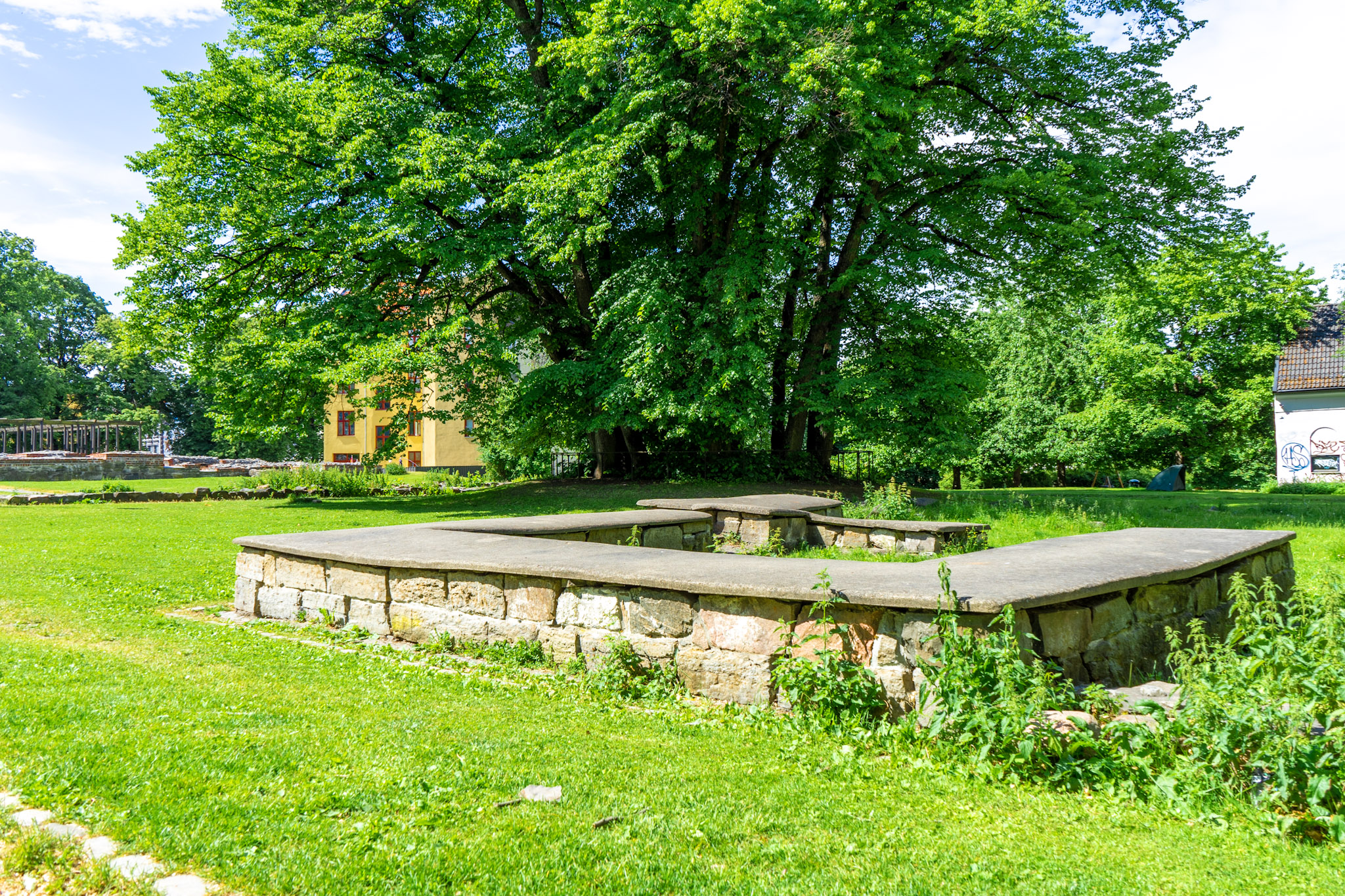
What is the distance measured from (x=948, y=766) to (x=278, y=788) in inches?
106

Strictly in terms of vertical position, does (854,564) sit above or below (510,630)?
above

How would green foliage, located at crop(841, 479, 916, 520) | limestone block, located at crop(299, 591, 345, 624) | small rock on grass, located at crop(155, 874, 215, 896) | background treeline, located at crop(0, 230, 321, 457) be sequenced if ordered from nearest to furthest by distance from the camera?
small rock on grass, located at crop(155, 874, 215, 896) < limestone block, located at crop(299, 591, 345, 624) < green foliage, located at crop(841, 479, 916, 520) < background treeline, located at crop(0, 230, 321, 457)

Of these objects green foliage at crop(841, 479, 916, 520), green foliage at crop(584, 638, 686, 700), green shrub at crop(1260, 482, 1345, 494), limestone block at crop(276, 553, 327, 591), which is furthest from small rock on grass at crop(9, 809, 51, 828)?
green shrub at crop(1260, 482, 1345, 494)

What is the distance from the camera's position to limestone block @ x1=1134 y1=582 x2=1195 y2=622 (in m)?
4.83

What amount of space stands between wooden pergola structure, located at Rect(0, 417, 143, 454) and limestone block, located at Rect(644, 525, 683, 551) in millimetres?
31122

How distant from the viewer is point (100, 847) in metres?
2.48

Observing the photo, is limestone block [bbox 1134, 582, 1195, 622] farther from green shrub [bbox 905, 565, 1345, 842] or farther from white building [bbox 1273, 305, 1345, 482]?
white building [bbox 1273, 305, 1345, 482]

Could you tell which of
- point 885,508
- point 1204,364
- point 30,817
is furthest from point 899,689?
point 1204,364

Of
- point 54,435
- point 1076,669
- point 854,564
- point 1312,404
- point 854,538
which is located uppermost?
point 54,435

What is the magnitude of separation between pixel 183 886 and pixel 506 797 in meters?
1.07

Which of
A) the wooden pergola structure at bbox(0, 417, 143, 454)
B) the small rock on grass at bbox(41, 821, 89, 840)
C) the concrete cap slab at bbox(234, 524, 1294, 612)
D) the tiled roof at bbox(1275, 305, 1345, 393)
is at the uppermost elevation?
the tiled roof at bbox(1275, 305, 1345, 393)

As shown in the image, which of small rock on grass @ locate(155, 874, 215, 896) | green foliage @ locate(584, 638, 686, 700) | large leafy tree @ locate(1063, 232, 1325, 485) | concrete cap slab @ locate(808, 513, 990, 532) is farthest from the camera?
large leafy tree @ locate(1063, 232, 1325, 485)

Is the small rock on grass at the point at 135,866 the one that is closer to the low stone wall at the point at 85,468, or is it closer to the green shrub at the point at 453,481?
the green shrub at the point at 453,481

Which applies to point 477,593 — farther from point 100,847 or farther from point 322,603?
point 100,847
